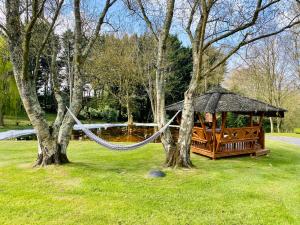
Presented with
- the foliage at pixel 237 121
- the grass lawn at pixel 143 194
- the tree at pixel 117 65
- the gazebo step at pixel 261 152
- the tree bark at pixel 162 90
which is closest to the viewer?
the grass lawn at pixel 143 194

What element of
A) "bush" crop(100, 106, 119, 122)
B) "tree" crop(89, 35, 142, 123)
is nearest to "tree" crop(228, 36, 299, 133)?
"tree" crop(89, 35, 142, 123)

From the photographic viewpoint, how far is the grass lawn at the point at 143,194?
381cm

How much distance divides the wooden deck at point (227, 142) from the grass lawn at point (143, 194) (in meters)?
1.27

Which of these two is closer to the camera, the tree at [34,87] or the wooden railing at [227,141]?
the tree at [34,87]

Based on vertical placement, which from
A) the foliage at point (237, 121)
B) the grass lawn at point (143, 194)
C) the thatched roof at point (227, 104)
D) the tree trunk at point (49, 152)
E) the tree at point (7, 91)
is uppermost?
the tree at point (7, 91)

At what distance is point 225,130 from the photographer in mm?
8531

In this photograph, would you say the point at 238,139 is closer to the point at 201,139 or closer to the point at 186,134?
the point at 201,139

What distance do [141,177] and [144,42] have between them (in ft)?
45.7

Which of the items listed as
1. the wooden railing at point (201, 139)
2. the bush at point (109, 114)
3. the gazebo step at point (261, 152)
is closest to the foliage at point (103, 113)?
the bush at point (109, 114)

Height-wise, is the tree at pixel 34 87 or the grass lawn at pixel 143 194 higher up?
the tree at pixel 34 87

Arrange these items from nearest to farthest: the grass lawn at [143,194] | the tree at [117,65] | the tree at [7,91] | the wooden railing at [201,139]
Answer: the grass lawn at [143,194]
the wooden railing at [201,139]
the tree at [7,91]
the tree at [117,65]

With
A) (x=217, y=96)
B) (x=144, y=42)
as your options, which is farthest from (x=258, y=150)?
(x=144, y=42)

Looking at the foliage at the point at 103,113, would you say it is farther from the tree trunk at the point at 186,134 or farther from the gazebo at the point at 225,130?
the tree trunk at the point at 186,134

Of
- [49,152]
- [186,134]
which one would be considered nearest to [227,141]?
[186,134]
